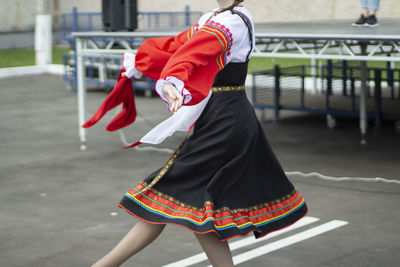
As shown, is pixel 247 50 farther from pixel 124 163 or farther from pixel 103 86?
pixel 103 86

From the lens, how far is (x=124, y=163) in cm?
812

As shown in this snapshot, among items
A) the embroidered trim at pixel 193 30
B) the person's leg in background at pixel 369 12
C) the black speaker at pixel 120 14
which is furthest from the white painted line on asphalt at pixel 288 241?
the black speaker at pixel 120 14

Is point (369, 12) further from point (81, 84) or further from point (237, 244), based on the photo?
point (237, 244)

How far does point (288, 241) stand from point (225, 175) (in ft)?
5.91

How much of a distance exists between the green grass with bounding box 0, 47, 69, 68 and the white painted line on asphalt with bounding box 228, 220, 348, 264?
1590cm

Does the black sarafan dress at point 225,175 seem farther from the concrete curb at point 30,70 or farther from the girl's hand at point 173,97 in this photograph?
the concrete curb at point 30,70

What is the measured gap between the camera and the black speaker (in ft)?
36.2

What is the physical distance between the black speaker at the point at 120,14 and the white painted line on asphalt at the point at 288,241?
6.13 metres

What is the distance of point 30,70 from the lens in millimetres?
18172

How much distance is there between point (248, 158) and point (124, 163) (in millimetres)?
4595

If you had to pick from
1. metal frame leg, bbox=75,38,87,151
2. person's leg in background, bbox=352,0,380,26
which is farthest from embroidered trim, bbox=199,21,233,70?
metal frame leg, bbox=75,38,87,151

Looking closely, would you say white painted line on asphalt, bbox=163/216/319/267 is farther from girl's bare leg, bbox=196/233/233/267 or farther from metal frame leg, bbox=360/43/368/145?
metal frame leg, bbox=360/43/368/145

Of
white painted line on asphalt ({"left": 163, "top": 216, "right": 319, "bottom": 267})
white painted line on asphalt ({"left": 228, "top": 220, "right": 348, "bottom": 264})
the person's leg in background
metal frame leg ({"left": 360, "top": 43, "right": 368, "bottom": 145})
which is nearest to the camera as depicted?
white painted line on asphalt ({"left": 163, "top": 216, "right": 319, "bottom": 267})

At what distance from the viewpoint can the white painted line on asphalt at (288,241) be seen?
4.91m
